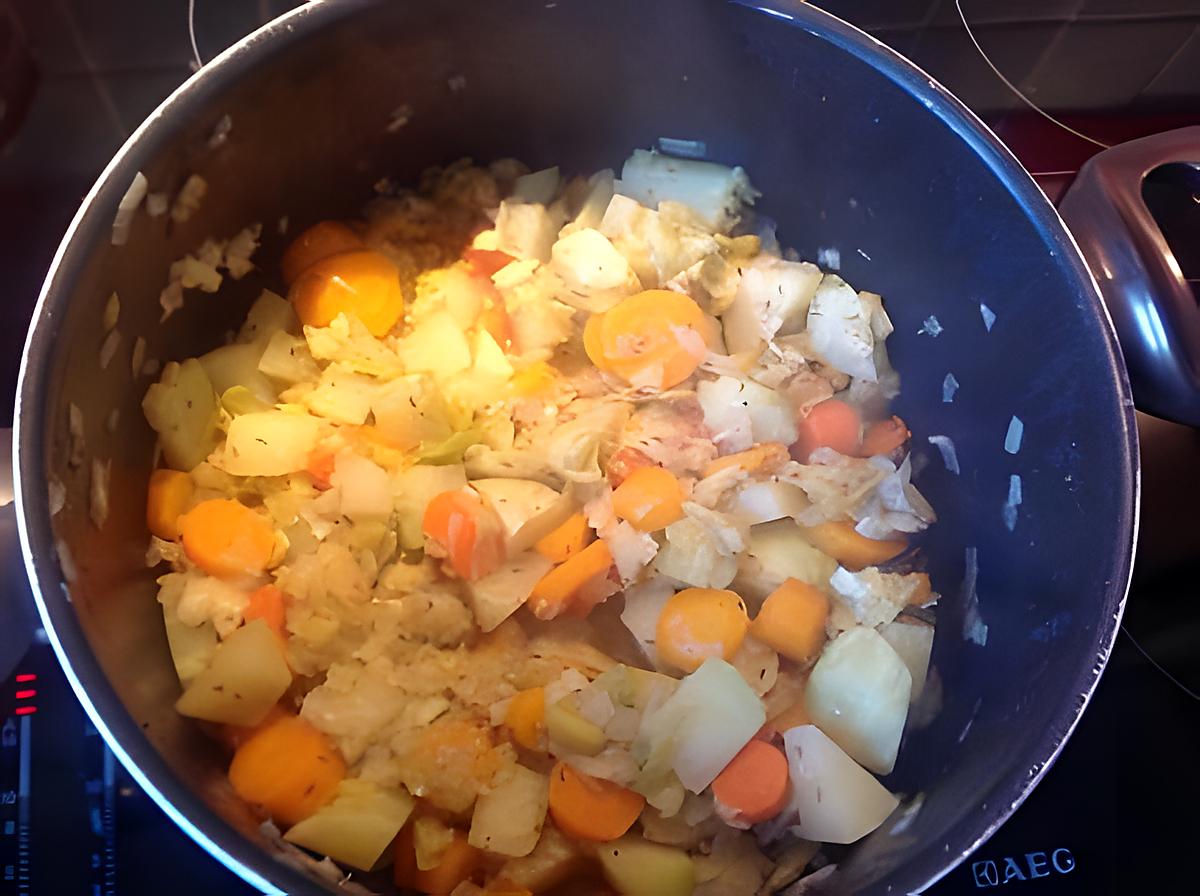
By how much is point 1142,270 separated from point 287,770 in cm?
125

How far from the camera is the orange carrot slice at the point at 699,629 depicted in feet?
4.33

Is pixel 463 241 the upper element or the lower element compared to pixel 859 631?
upper

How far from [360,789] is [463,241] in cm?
91

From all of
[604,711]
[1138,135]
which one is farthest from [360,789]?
[1138,135]

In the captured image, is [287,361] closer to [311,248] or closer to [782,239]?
[311,248]

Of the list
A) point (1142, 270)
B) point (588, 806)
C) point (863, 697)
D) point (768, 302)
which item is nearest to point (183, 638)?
point (588, 806)

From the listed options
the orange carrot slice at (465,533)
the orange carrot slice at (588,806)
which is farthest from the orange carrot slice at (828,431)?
the orange carrot slice at (588,806)

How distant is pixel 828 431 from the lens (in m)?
1.52

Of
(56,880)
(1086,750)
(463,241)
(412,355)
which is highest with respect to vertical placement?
(463,241)

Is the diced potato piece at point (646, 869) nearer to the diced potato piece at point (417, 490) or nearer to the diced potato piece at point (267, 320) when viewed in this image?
the diced potato piece at point (417, 490)

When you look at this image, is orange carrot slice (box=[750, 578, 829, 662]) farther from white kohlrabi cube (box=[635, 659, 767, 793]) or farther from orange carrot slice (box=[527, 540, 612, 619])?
orange carrot slice (box=[527, 540, 612, 619])

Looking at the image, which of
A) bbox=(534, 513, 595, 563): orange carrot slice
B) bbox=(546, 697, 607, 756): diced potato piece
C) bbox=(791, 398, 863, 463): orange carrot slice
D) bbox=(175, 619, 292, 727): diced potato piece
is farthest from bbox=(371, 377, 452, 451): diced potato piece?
bbox=(791, 398, 863, 463): orange carrot slice

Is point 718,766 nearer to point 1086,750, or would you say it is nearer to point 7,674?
point 1086,750

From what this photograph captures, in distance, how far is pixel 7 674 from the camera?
47.0 inches
